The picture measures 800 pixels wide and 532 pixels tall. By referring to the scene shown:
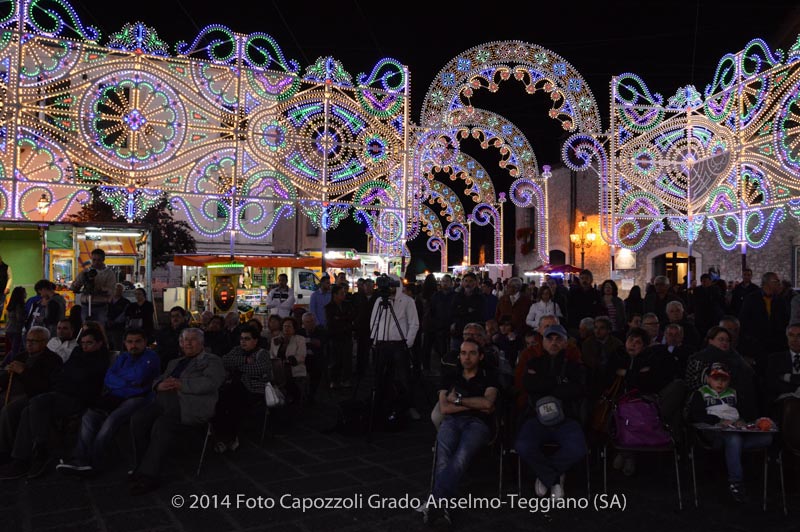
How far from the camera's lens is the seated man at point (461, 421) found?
4008 millimetres

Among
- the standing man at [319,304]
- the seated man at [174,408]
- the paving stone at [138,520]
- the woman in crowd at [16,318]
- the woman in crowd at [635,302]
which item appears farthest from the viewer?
the standing man at [319,304]

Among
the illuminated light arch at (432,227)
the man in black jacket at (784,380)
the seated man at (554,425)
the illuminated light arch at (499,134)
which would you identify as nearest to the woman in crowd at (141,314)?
the seated man at (554,425)

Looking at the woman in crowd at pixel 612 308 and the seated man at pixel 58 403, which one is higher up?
the woman in crowd at pixel 612 308

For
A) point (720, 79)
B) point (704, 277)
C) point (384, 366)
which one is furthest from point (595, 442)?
point (720, 79)

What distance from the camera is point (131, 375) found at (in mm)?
5098

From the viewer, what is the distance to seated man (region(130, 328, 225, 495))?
14.9 ft

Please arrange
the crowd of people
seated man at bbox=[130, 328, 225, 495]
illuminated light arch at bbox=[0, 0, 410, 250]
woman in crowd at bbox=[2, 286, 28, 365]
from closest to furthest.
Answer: the crowd of people, seated man at bbox=[130, 328, 225, 495], woman in crowd at bbox=[2, 286, 28, 365], illuminated light arch at bbox=[0, 0, 410, 250]

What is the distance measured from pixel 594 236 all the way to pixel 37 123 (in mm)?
21324

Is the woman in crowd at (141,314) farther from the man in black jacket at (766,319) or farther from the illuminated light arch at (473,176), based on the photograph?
the illuminated light arch at (473,176)

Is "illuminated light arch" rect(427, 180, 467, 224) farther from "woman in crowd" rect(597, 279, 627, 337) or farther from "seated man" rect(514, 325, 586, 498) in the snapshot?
"seated man" rect(514, 325, 586, 498)

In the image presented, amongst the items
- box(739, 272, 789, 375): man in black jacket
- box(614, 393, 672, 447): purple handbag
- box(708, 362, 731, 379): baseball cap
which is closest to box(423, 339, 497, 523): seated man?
box(614, 393, 672, 447): purple handbag

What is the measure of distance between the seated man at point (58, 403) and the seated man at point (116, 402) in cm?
14

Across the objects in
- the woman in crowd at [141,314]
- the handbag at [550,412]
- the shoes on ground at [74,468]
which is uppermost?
the woman in crowd at [141,314]

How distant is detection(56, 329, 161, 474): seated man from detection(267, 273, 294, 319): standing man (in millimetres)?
3322
